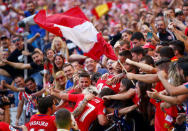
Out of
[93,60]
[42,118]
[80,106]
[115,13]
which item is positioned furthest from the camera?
[115,13]

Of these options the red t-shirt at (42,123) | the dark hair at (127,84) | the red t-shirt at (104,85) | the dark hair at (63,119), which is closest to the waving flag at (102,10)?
the red t-shirt at (104,85)

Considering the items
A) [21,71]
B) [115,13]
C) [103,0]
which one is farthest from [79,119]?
[103,0]

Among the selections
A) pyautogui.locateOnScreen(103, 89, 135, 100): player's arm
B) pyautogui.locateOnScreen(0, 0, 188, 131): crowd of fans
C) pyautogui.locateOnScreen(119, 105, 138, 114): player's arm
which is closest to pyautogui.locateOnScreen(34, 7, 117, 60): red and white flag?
pyautogui.locateOnScreen(0, 0, 188, 131): crowd of fans

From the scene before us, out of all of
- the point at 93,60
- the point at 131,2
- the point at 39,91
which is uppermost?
the point at 131,2

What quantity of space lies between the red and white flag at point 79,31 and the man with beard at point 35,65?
153 cm

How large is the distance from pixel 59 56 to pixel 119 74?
2.89 metres

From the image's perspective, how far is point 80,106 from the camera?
22.3ft

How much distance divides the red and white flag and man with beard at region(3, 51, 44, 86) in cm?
153

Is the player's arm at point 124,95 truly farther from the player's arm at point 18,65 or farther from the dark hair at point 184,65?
the player's arm at point 18,65

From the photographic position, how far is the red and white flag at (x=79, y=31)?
8805mm

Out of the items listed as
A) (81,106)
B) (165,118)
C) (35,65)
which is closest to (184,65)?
(165,118)

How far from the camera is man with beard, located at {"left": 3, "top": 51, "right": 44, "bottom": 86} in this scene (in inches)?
431

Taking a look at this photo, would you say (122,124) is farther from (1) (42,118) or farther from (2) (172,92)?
(2) (172,92)

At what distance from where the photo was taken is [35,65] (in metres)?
11.1
